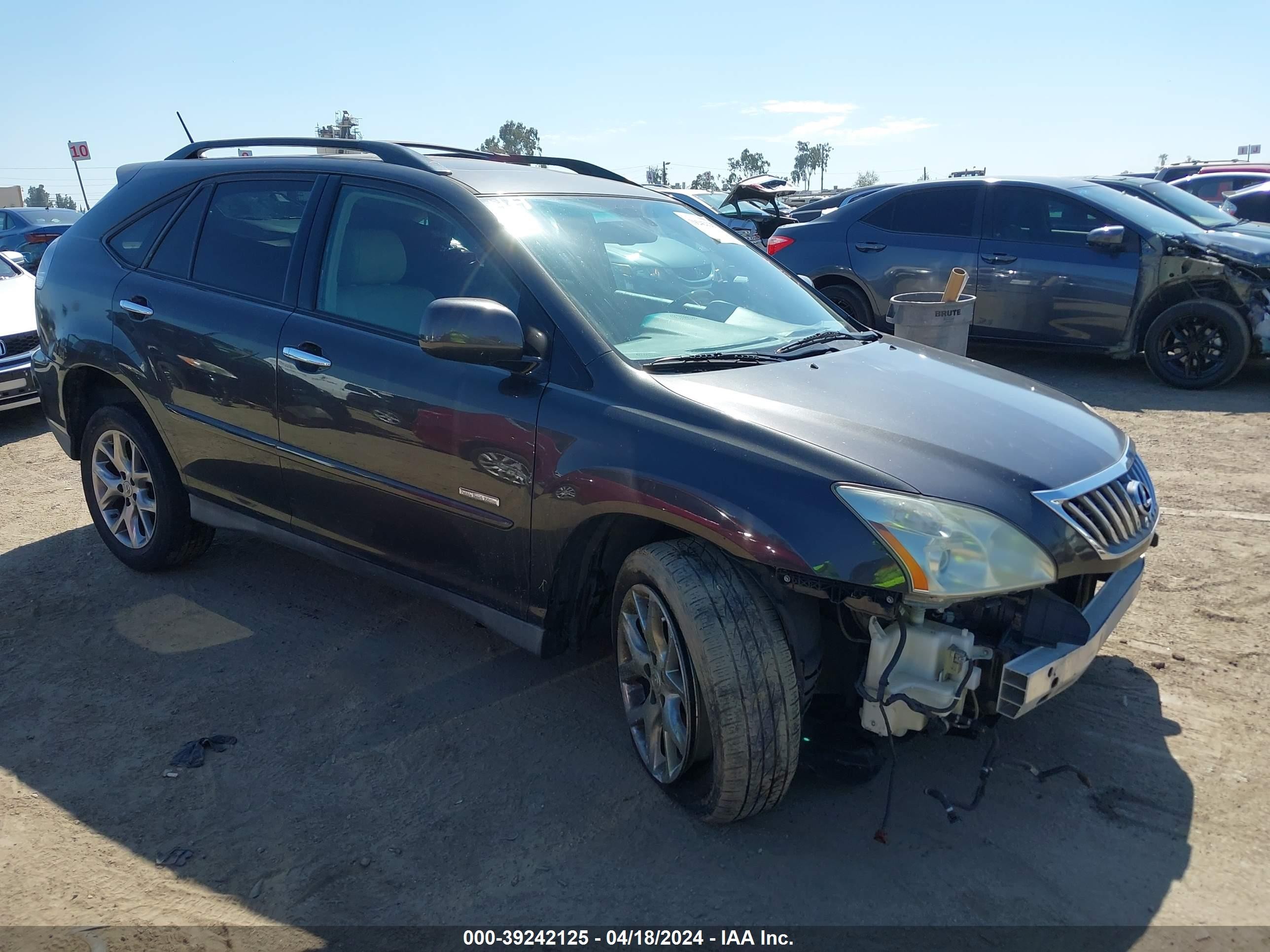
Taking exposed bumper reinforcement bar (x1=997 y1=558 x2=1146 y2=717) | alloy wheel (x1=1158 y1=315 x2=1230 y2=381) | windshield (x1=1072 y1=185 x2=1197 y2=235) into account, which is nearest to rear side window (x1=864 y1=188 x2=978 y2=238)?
windshield (x1=1072 y1=185 x2=1197 y2=235)

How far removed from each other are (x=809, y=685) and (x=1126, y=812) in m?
1.01

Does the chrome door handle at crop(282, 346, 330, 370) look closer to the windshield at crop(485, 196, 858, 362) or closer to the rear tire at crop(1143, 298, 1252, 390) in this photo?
the windshield at crop(485, 196, 858, 362)

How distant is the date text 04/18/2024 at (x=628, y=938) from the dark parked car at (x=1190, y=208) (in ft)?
27.5

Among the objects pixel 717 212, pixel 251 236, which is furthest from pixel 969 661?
pixel 717 212

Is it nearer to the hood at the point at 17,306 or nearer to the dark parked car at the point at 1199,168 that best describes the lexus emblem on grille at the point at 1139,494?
the hood at the point at 17,306

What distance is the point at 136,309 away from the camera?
13.9 ft

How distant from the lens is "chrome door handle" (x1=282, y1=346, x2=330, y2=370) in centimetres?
351

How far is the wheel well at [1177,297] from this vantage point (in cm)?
766

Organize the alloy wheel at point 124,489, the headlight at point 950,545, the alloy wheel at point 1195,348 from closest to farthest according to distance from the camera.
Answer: the headlight at point 950,545 < the alloy wheel at point 124,489 < the alloy wheel at point 1195,348

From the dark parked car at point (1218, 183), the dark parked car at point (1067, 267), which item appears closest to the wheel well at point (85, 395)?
the dark parked car at point (1067, 267)

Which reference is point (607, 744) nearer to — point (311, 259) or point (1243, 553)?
point (311, 259)

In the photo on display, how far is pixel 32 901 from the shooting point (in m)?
2.60

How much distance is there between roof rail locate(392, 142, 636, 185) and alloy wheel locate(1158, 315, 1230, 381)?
5595 mm

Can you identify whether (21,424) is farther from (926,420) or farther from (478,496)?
(926,420)
